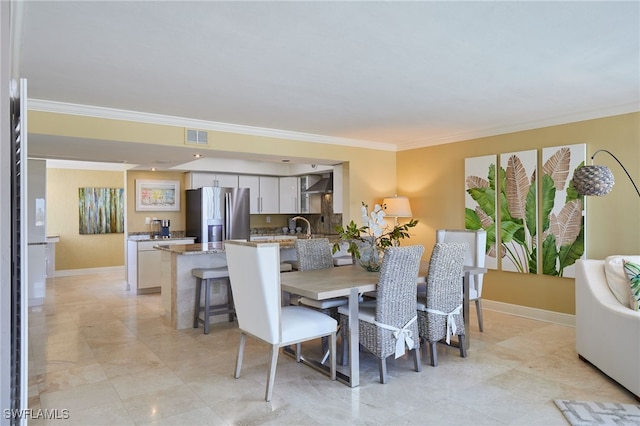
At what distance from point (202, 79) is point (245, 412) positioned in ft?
8.06

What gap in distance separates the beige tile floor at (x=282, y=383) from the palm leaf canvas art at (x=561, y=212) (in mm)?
739

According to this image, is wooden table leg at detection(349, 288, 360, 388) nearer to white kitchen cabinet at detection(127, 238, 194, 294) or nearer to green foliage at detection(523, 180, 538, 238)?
green foliage at detection(523, 180, 538, 238)

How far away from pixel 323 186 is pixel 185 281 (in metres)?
3.43

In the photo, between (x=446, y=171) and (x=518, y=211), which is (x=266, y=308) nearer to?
(x=518, y=211)

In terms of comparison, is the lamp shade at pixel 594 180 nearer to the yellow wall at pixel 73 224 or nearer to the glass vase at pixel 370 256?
the glass vase at pixel 370 256

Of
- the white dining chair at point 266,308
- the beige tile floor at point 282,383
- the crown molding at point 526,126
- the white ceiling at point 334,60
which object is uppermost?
the white ceiling at point 334,60

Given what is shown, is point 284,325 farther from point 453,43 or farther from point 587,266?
point 587,266

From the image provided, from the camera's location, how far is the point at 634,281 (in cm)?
303

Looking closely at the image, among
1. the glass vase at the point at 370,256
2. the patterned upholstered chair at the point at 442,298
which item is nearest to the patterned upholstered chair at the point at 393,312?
the patterned upholstered chair at the point at 442,298

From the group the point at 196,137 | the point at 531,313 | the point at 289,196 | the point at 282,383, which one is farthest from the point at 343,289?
the point at 289,196

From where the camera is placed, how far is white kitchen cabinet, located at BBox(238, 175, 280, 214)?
7.91m

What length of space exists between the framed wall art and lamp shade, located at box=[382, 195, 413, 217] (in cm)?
407

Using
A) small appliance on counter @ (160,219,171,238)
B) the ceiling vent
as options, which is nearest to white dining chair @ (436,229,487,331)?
the ceiling vent

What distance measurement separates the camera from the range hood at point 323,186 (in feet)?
24.7
